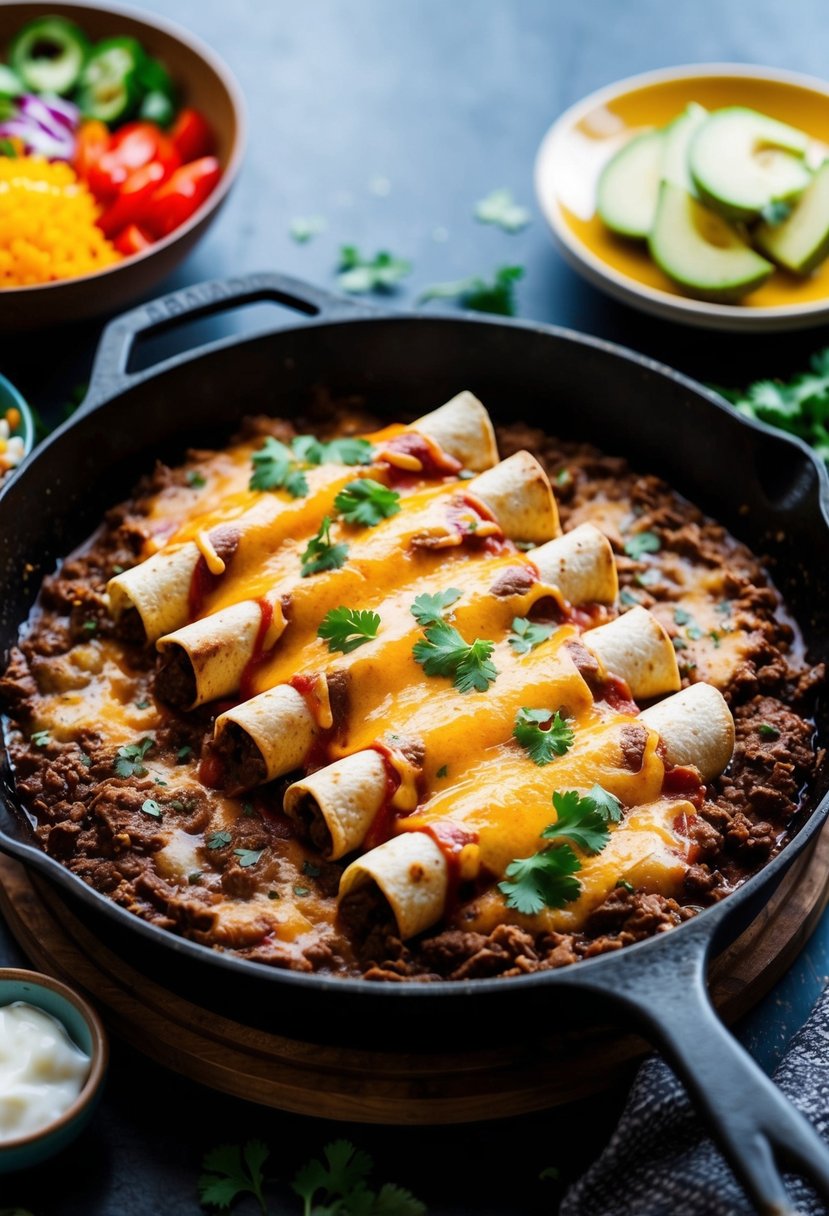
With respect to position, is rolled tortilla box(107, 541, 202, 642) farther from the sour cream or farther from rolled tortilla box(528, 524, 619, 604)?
the sour cream

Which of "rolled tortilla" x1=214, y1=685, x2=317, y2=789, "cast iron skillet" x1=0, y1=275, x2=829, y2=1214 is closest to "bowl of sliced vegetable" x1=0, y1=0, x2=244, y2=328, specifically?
"cast iron skillet" x1=0, y1=275, x2=829, y2=1214

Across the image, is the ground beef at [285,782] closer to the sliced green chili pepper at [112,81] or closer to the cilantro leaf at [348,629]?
the cilantro leaf at [348,629]

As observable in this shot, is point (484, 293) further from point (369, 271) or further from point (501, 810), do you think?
point (501, 810)

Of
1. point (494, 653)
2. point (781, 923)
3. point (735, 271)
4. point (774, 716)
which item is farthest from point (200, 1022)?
point (735, 271)

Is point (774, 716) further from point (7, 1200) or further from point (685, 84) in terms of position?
point (685, 84)

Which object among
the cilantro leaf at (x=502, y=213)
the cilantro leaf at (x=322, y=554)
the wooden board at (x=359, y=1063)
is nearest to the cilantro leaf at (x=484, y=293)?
the cilantro leaf at (x=502, y=213)

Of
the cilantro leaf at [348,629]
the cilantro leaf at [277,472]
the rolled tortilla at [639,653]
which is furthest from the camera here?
the cilantro leaf at [277,472]

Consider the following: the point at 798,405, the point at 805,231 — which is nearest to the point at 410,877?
Answer: the point at 798,405
